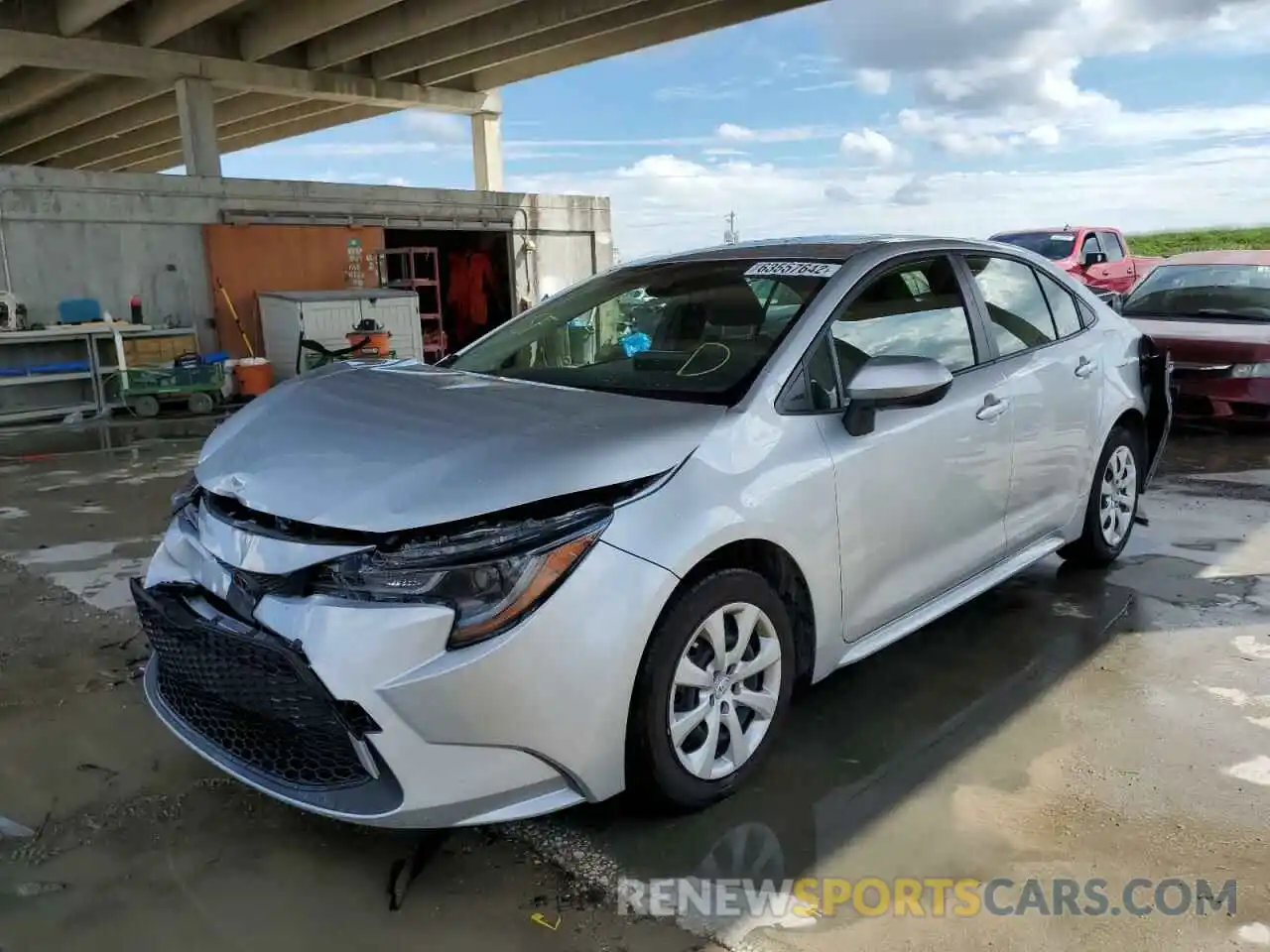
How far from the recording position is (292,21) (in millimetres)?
16531

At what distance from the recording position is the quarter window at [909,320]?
10.3 ft

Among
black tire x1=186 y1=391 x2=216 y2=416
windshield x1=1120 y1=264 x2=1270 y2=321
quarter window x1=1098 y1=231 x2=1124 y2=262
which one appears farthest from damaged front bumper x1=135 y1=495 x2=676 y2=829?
quarter window x1=1098 y1=231 x2=1124 y2=262

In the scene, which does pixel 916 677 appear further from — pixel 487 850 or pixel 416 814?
pixel 416 814

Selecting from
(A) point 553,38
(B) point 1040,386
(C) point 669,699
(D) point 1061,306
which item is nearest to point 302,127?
(A) point 553,38

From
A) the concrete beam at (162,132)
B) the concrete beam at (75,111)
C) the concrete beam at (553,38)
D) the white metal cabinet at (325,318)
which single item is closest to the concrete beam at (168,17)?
the concrete beam at (75,111)

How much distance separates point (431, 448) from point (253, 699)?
2.41 ft

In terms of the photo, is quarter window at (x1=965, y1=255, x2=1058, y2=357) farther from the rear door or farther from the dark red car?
the dark red car

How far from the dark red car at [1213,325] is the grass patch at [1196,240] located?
22.2 metres

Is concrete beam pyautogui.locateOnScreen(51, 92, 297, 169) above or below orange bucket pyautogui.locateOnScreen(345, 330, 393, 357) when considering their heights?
above

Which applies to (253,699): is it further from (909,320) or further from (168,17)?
(168,17)

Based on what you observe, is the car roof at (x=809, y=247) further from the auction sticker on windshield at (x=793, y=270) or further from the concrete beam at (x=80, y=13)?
the concrete beam at (x=80, y=13)

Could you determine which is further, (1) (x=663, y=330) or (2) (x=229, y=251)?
(2) (x=229, y=251)

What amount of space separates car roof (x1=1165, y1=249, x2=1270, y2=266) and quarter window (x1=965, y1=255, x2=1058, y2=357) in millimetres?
6672

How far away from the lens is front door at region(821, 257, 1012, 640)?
2.98 meters
